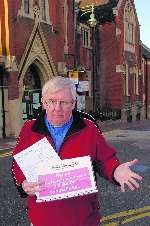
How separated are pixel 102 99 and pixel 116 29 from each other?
5746 millimetres

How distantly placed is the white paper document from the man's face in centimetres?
19

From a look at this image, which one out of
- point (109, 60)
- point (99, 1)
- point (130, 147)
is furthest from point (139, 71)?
point (130, 147)

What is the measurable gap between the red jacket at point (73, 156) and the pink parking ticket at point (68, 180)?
7 cm

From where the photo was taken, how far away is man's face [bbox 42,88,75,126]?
9.61ft

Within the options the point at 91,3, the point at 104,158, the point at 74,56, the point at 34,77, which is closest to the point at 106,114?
the point at 74,56

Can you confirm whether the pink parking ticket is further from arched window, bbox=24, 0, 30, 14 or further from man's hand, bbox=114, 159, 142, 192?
arched window, bbox=24, 0, 30, 14

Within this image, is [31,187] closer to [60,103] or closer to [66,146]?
[66,146]

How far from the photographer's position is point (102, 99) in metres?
31.8

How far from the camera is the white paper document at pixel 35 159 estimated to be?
9.43ft

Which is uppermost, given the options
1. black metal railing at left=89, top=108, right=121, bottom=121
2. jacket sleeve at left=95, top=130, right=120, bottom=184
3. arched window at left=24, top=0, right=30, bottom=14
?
arched window at left=24, top=0, right=30, bottom=14

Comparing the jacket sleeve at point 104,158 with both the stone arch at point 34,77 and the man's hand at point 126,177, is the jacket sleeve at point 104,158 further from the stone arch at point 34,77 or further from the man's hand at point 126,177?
the stone arch at point 34,77

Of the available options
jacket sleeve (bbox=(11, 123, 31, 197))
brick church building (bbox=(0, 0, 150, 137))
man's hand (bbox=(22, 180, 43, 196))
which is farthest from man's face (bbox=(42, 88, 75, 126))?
brick church building (bbox=(0, 0, 150, 137))

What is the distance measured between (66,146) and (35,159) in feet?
0.84

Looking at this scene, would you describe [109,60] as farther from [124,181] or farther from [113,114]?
[124,181]
